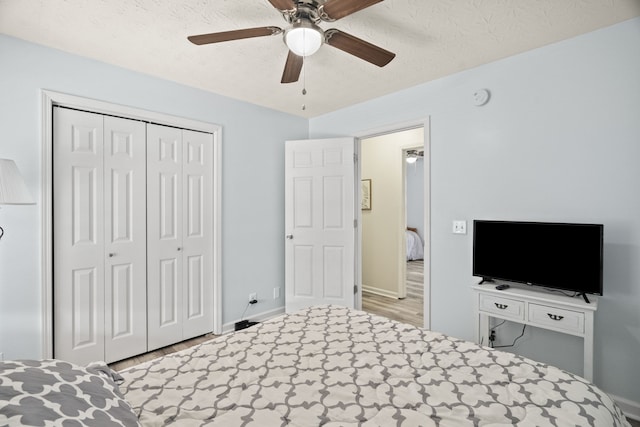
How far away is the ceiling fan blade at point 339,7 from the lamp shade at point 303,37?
→ 3.5 inches

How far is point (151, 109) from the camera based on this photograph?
2.82 m

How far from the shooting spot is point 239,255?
3.47 metres

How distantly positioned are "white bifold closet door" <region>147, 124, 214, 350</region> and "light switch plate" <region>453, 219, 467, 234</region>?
2343 millimetres

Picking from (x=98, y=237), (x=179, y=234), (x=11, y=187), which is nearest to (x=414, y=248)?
(x=179, y=234)

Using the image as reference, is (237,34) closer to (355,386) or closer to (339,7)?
(339,7)

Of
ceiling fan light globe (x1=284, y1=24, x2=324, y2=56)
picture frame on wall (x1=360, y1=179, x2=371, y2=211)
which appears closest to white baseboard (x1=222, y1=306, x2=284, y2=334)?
picture frame on wall (x1=360, y1=179, x2=371, y2=211)

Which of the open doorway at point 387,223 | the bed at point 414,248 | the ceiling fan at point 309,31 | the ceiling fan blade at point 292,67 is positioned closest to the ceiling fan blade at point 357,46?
the ceiling fan at point 309,31

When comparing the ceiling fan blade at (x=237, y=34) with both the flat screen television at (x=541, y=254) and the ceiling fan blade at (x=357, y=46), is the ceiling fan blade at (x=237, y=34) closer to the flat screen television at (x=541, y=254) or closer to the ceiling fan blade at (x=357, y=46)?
the ceiling fan blade at (x=357, y=46)

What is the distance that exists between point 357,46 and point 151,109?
78.2 inches

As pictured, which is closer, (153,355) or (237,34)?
(237,34)

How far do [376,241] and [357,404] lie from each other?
3666 mm

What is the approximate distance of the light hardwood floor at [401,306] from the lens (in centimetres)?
374

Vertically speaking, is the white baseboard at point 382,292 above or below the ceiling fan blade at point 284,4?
below

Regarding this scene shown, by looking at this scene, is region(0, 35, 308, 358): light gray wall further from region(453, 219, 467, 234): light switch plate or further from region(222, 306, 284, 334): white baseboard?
region(453, 219, 467, 234): light switch plate
